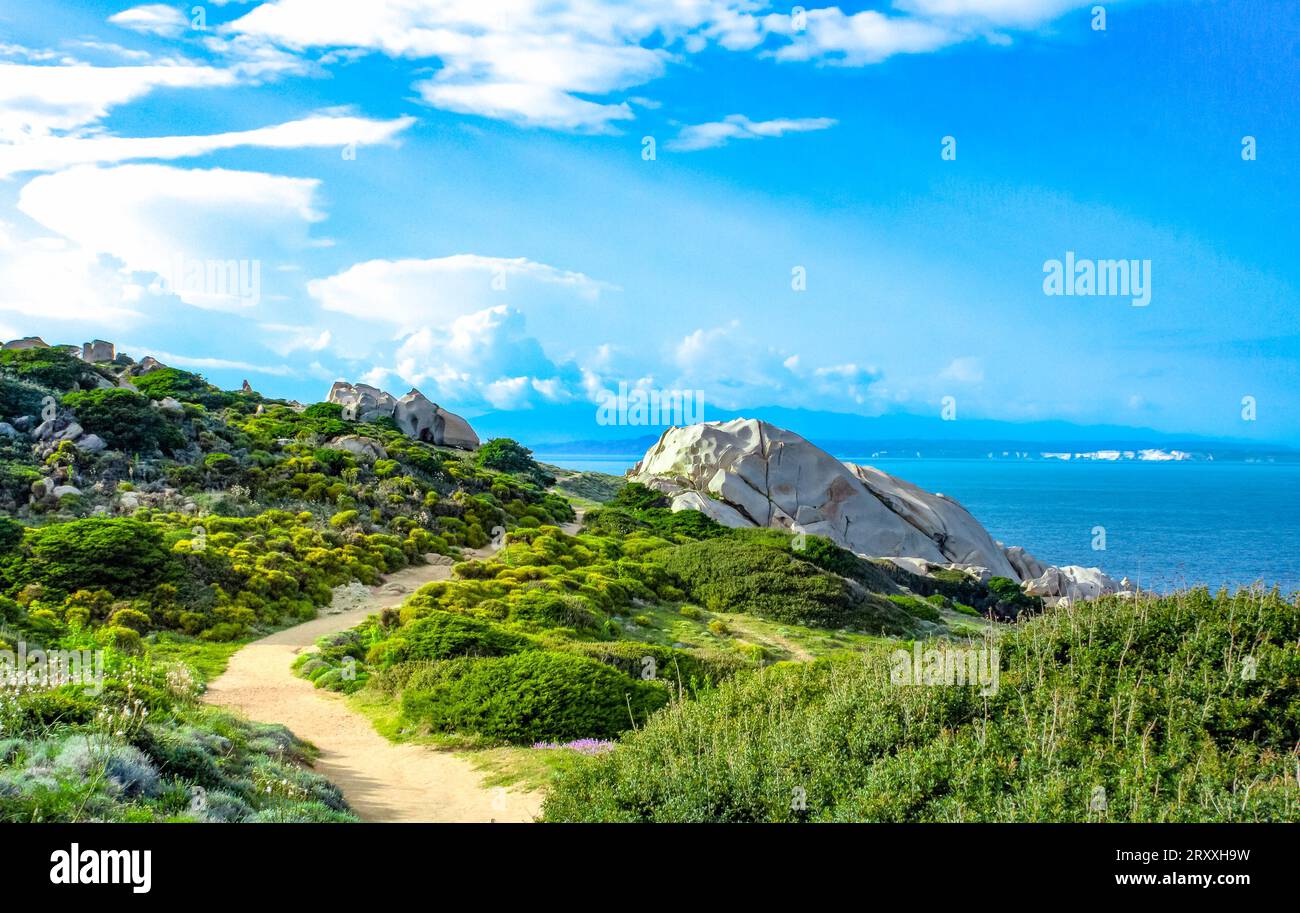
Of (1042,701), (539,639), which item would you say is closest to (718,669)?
(539,639)

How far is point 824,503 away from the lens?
43844 mm

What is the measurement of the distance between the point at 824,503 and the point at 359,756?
3417 centimetres

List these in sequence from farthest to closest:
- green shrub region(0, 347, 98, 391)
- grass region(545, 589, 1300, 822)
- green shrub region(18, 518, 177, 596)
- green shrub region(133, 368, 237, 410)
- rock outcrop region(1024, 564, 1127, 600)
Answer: green shrub region(133, 368, 237, 410)
green shrub region(0, 347, 98, 391)
rock outcrop region(1024, 564, 1127, 600)
green shrub region(18, 518, 177, 596)
grass region(545, 589, 1300, 822)

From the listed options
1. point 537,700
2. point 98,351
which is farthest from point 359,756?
point 98,351

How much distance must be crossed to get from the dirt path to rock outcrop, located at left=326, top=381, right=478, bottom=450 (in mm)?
35057

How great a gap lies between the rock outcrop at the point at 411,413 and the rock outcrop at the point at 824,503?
47.7 feet

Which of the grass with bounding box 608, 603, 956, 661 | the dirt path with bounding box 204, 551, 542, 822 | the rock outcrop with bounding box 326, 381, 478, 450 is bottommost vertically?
the dirt path with bounding box 204, 551, 542, 822

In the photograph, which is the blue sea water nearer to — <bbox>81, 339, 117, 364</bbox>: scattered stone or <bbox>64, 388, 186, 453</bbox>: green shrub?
<bbox>64, 388, 186, 453</bbox>: green shrub

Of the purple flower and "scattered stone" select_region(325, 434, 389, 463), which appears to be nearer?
the purple flower

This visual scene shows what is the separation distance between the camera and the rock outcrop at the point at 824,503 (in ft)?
136

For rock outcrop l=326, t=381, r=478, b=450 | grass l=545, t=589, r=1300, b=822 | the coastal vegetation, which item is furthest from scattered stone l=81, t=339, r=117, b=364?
grass l=545, t=589, r=1300, b=822

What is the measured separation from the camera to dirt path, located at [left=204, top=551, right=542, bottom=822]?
32.4ft

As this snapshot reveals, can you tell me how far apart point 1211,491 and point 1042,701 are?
588ft

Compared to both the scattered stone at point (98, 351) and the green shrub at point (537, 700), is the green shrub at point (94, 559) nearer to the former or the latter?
the green shrub at point (537, 700)
